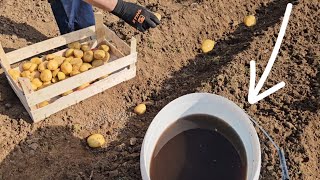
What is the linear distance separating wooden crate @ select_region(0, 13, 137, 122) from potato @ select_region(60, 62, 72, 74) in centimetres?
21

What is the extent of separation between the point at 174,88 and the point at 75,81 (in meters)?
0.99

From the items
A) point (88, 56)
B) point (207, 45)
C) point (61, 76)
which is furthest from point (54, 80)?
point (207, 45)

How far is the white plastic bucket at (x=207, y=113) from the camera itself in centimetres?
192

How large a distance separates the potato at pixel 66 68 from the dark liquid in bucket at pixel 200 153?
61.7 inches

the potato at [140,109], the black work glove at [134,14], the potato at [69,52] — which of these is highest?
the black work glove at [134,14]

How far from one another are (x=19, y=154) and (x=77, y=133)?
0.51 meters

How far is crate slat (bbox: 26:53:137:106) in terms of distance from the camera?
3113 millimetres

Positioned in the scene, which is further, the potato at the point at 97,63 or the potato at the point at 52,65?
the potato at the point at 97,63

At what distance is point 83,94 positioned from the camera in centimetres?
345

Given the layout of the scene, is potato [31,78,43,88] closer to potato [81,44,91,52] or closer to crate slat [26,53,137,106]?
crate slat [26,53,137,106]

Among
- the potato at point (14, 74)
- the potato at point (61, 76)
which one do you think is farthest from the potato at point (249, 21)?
the potato at point (14, 74)

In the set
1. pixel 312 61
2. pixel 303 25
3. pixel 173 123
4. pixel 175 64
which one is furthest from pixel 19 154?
pixel 303 25

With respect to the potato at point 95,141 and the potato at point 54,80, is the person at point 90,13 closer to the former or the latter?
the potato at point 54,80

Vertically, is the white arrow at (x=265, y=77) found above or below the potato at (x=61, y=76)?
above
